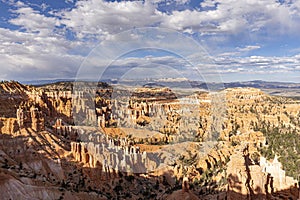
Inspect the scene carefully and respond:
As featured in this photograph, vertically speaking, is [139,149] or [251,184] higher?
[251,184]

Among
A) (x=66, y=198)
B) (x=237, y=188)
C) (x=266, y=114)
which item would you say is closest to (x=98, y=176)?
(x=66, y=198)

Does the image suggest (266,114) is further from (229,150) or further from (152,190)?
(152,190)

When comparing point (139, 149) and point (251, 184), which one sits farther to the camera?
point (139, 149)

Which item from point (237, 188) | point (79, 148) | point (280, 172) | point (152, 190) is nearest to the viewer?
point (237, 188)

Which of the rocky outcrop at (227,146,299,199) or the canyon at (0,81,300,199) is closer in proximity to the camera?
the rocky outcrop at (227,146,299,199)

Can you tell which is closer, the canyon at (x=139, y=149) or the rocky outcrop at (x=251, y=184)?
the rocky outcrop at (x=251, y=184)

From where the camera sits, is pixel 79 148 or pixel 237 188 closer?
pixel 237 188

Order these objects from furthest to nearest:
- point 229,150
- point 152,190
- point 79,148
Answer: point 229,150
point 79,148
point 152,190

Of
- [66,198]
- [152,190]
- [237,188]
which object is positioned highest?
[237,188]
